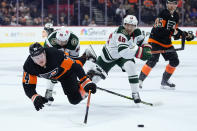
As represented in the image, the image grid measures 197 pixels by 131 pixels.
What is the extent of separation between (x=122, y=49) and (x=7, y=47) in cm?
894

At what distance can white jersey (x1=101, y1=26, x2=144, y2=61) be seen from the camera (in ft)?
12.8

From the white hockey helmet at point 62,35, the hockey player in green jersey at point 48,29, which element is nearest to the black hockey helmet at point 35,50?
the white hockey helmet at point 62,35

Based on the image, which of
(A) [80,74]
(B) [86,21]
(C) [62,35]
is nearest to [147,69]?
(C) [62,35]

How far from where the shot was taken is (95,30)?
537 inches

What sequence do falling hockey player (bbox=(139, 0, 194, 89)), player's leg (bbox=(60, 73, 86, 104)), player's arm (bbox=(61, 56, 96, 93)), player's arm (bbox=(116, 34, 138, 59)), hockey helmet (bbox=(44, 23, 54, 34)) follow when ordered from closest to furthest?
player's arm (bbox=(61, 56, 96, 93)), player's leg (bbox=(60, 73, 86, 104)), player's arm (bbox=(116, 34, 138, 59)), falling hockey player (bbox=(139, 0, 194, 89)), hockey helmet (bbox=(44, 23, 54, 34))

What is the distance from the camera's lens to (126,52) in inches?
153

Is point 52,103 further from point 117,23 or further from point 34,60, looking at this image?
point 117,23

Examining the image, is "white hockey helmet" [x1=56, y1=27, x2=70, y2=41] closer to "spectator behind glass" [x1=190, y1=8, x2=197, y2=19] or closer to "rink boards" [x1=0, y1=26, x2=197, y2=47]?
"rink boards" [x1=0, y1=26, x2=197, y2=47]

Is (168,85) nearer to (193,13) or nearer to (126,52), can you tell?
(126,52)

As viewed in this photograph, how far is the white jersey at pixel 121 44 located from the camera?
3.90 m

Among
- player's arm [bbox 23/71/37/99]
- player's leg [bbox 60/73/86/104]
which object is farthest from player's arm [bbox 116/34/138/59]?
player's arm [bbox 23/71/37/99]

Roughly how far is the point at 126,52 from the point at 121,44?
105 mm

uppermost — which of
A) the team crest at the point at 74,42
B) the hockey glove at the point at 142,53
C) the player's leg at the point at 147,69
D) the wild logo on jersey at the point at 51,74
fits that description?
the team crest at the point at 74,42

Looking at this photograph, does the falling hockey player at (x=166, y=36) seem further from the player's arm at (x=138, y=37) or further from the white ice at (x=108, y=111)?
the player's arm at (x=138, y=37)
